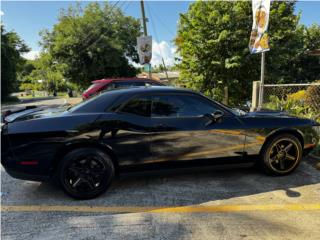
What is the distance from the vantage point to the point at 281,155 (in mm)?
4219

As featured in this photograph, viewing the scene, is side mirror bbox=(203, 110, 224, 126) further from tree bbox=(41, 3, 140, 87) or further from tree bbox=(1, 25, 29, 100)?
tree bbox=(1, 25, 29, 100)

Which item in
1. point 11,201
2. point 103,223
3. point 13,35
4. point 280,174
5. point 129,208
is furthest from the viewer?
point 13,35

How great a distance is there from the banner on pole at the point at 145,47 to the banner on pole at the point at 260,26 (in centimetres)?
742

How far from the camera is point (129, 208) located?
134 inches

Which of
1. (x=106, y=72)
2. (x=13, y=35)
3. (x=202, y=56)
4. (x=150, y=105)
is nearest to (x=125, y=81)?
(x=202, y=56)

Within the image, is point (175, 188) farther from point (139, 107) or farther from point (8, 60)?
point (8, 60)

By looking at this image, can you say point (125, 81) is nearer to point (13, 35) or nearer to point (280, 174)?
point (280, 174)

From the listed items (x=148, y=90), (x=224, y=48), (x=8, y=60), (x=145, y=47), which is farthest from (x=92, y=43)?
(x=148, y=90)

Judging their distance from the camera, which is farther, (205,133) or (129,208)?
(205,133)

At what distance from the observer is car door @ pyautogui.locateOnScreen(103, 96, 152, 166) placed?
142 inches

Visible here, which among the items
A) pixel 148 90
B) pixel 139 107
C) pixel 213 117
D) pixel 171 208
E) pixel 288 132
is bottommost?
pixel 171 208

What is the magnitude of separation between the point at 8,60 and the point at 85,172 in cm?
3145

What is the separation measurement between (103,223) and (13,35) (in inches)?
1420

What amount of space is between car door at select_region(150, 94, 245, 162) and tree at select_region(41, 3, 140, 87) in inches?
1000
